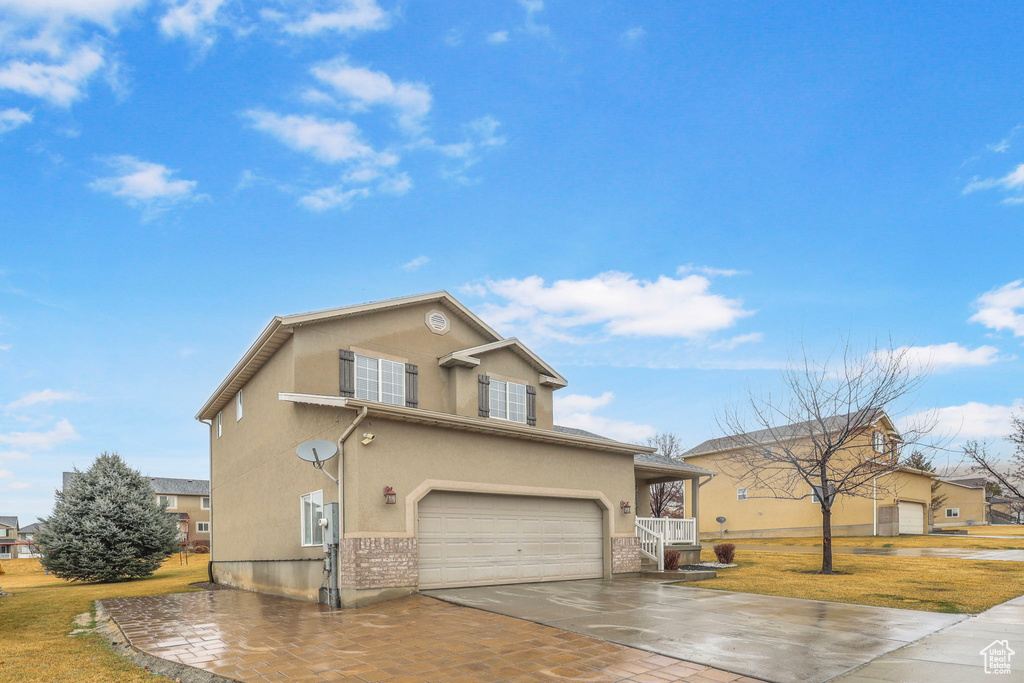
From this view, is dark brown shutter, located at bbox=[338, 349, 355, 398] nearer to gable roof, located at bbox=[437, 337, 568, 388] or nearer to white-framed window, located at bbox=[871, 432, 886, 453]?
gable roof, located at bbox=[437, 337, 568, 388]

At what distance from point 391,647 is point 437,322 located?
37.4 feet

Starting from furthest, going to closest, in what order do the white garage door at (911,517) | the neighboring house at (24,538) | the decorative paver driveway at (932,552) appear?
1. the neighboring house at (24,538)
2. the white garage door at (911,517)
3. the decorative paver driveway at (932,552)

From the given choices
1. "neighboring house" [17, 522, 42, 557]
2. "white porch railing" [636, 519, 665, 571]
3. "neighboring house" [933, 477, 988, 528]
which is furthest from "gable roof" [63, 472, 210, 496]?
"neighboring house" [933, 477, 988, 528]

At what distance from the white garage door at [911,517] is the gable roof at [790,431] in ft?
21.1

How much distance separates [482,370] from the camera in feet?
65.3

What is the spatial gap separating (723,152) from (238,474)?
59.8 feet

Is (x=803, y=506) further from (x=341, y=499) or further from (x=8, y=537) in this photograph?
(x=8, y=537)

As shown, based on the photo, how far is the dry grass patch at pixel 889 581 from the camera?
13.8m

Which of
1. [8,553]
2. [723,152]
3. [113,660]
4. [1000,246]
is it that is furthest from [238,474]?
[8,553]

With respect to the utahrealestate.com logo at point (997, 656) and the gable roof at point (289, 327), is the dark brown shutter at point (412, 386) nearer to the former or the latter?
the gable roof at point (289, 327)

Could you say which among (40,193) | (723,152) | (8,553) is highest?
(723,152)

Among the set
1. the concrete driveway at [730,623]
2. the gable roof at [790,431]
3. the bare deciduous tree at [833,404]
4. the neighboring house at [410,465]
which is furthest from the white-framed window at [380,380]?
the gable roof at [790,431]

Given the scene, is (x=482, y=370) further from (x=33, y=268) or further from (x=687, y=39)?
(x=33, y=268)

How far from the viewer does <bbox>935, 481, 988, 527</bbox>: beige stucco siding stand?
172 feet
